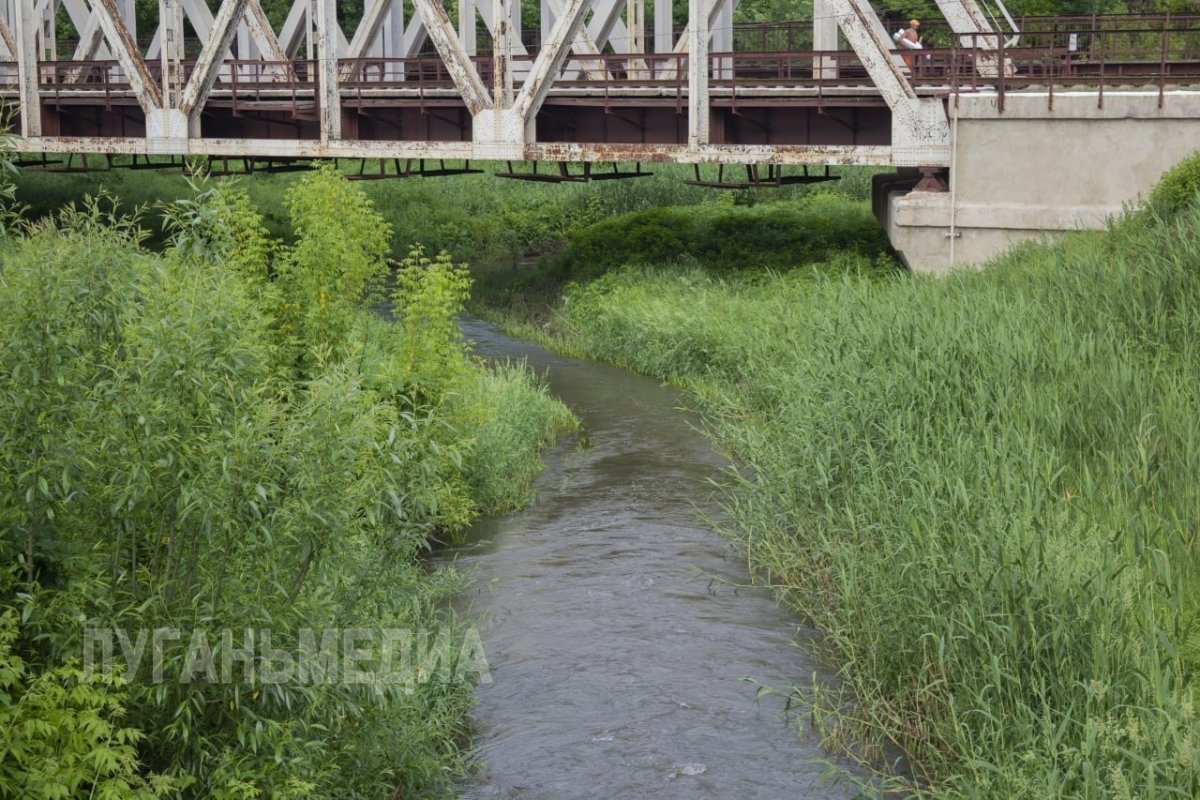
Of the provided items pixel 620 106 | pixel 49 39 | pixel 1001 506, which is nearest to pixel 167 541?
pixel 1001 506

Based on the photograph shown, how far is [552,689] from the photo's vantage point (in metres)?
10.1

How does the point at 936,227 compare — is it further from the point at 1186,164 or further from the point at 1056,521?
the point at 1056,521

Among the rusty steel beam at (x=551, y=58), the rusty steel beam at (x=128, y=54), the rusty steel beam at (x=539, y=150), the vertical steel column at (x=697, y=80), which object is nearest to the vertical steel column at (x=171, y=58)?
the rusty steel beam at (x=128, y=54)

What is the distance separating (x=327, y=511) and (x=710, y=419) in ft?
37.8

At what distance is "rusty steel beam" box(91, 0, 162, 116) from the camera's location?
2873cm

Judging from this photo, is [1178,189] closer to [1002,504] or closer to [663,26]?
[1002,504]

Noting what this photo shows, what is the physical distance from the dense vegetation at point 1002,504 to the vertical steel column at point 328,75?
40.1ft

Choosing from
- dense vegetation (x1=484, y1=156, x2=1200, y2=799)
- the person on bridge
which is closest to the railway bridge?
the person on bridge

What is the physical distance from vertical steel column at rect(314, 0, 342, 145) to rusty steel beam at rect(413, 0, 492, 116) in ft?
8.57

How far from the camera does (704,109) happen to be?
79.8 feet

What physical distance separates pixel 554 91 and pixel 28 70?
475 inches

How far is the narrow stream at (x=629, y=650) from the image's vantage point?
29.2ft

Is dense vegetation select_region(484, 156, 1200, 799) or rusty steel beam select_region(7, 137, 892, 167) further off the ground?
rusty steel beam select_region(7, 137, 892, 167)

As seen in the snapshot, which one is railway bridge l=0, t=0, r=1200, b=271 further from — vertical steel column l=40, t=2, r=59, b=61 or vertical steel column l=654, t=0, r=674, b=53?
vertical steel column l=40, t=2, r=59, b=61
